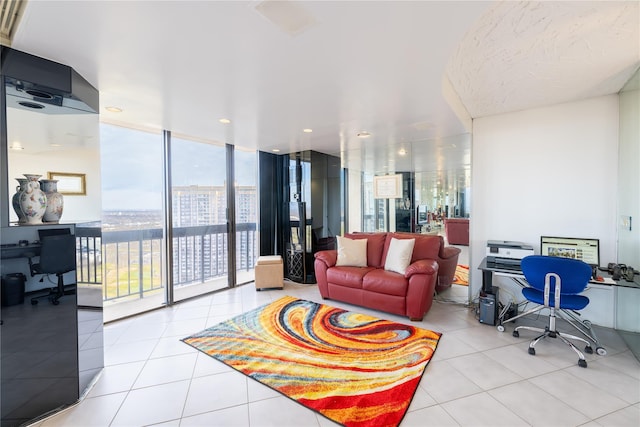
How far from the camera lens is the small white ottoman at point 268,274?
432cm

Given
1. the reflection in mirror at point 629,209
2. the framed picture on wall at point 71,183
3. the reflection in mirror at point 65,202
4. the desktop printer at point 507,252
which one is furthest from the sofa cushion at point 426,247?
the framed picture on wall at point 71,183

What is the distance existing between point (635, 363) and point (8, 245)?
4.76m

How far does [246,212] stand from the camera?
497 centimetres

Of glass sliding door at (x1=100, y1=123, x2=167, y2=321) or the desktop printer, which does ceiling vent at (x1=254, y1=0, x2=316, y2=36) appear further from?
the desktop printer

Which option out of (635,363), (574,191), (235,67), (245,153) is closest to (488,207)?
(574,191)

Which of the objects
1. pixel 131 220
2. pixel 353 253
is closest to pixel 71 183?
pixel 131 220

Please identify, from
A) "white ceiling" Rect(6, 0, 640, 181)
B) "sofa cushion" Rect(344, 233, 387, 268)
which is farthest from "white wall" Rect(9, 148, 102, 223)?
"sofa cushion" Rect(344, 233, 387, 268)

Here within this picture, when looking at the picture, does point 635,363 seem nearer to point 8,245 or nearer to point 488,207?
point 488,207

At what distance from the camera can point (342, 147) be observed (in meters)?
4.62

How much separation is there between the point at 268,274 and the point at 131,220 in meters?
2.05

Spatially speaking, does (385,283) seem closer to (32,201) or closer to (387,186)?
(387,186)

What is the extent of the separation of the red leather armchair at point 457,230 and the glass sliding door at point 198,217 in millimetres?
3587

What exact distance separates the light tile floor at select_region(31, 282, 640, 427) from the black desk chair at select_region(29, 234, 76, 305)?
79 centimetres

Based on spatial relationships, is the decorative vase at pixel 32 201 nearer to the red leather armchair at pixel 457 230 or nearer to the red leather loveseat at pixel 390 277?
the red leather loveseat at pixel 390 277
